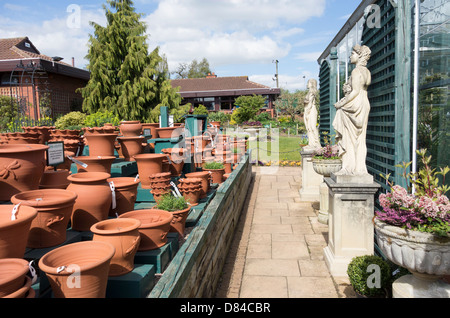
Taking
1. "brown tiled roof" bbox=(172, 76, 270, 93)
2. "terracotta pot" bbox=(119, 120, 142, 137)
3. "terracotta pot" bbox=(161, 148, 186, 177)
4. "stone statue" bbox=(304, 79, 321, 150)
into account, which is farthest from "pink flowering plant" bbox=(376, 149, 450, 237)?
"brown tiled roof" bbox=(172, 76, 270, 93)

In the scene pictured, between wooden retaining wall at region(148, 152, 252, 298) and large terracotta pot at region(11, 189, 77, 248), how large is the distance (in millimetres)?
955

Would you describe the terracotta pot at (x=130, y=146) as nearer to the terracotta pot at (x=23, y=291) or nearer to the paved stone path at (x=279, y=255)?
the paved stone path at (x=279, y=255)

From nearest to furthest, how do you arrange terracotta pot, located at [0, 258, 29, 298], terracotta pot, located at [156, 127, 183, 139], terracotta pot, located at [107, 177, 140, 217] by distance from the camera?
terracotta pot, located at [0, 258, 29, 298], terracotta pot, located at [107, 177, 140, 217], terracotta pot, located at [156, 127, 183, 139]

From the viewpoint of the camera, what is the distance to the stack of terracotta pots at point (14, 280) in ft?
5.63

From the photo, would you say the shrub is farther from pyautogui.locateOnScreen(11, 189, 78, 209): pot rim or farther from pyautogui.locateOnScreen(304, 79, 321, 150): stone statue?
pyautogui.locateOnScreen(304, 79, 321, 150): stone statue

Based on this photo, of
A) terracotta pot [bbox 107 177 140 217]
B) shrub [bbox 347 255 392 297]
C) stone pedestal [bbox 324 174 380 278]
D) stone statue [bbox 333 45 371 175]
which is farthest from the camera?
stone pedestal [bbox 324 174 380 278]

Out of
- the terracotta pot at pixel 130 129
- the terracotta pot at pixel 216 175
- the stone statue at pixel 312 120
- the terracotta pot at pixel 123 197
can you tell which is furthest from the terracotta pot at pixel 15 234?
the stone statue at pixel 312 120

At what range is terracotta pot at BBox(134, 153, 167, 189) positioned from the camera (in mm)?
4969

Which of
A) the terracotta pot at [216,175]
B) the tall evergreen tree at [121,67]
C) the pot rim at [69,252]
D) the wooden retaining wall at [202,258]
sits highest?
the tall evergreen tree at [121,67]

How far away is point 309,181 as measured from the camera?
26.2 feet

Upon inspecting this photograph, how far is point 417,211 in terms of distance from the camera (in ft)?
8.17

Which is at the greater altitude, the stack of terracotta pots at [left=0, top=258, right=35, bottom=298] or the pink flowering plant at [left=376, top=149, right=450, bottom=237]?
the pink flowering plant at [left=376, top=149, right=450, bottom=237]

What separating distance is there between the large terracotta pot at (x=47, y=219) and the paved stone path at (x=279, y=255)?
1.93m
